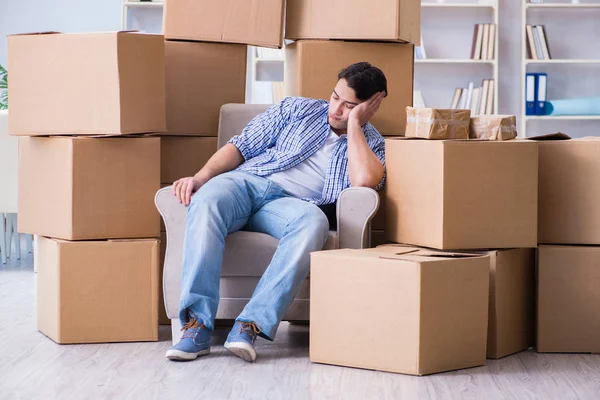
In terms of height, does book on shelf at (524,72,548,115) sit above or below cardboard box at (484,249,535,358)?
above

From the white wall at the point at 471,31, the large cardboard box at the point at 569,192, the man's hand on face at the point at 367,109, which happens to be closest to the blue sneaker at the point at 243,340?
the man's hand on face at the point at 367,109

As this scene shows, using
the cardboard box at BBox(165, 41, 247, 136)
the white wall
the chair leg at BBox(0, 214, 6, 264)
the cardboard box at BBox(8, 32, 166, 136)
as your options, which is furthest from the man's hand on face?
the white wall

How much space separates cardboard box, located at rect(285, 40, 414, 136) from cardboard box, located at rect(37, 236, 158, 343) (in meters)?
0.82

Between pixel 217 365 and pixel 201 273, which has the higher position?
pixel 201 273

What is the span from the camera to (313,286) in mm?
2297

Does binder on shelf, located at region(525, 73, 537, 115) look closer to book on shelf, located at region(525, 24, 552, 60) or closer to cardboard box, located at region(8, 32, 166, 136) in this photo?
book on shelf, located at region(525, 24, 552, 60)

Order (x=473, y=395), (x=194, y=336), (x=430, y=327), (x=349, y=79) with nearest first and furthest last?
(x=473, y=395)
(x=430, y=327)
(x=194, y=336)
(x=349, y=79)

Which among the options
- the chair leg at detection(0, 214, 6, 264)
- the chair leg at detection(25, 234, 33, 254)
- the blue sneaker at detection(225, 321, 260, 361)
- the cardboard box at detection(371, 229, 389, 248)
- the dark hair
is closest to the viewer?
the blue sneaker at detection(225, 321, 260, 361)

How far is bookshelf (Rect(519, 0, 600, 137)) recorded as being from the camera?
5.29 metres

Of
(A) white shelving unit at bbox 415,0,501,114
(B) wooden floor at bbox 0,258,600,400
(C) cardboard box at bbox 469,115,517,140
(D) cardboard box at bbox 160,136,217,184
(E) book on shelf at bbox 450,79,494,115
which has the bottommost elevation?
(B) wooden floor at bbox 0,258,600,400

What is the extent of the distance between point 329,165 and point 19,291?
1521 mm

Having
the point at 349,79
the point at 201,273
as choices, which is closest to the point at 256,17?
the point at 349,79

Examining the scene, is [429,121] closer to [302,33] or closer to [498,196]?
[498,196]

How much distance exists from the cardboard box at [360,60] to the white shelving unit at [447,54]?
2336 mm
